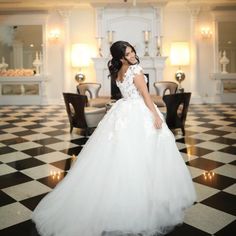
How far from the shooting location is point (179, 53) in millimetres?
9672

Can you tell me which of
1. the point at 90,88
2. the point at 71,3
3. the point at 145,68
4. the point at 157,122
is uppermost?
the point at 71,3

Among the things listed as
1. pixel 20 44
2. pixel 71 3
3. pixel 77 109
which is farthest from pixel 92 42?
pixel 77 109

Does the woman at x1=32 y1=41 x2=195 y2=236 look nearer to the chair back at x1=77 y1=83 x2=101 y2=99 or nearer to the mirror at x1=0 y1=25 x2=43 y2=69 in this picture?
the chair back at x1=77 y1=83 x2=101 y2=99

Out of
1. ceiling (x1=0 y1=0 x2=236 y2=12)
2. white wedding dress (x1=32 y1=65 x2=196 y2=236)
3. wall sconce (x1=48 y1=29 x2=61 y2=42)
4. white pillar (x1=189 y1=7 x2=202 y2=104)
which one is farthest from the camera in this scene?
wall sconce (x1=48 y1=29 x2=61 y2=42)

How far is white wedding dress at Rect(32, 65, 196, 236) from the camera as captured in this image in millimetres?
2373

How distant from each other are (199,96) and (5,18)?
6.02 m

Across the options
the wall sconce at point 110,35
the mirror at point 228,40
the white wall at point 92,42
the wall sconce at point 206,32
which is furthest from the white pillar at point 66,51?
the mirror at point 228,40

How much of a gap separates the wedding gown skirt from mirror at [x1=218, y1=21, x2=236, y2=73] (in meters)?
7.99

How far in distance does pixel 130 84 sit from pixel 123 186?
74 centimetres

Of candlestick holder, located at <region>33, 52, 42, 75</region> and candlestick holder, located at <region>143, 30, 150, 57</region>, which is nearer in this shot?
candlestick holder, located at <region>143, 30, 150, 57</region>

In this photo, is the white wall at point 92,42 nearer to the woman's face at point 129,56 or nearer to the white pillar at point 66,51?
the white pillar at point 66,51

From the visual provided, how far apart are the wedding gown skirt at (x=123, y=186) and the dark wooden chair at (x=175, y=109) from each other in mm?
2857

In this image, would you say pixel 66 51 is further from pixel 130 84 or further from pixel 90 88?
pixel 130 84

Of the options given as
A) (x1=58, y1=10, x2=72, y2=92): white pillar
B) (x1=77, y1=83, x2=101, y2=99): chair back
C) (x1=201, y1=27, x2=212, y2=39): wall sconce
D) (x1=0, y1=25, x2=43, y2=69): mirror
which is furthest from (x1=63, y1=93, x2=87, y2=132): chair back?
(x1=201, y1=27, x2=212, y2=39): wall sconce
